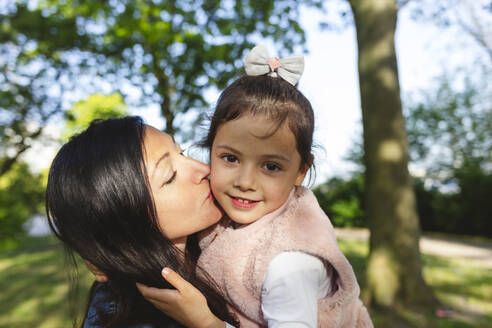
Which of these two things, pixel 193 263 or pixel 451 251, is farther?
pixel 451 251

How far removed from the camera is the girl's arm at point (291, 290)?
1.32 metres

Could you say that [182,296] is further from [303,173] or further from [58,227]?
[303,173]

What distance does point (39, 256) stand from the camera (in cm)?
875

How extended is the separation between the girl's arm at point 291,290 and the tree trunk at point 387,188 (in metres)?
3.25

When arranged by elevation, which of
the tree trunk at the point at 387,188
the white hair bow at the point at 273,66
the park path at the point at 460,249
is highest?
the white hair bow at the point at 273,66

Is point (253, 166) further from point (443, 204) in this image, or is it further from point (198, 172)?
point (443, 204)

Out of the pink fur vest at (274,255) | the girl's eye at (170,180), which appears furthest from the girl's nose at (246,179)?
the girl's eye at (170,180)

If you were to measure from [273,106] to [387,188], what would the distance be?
3.26 metres

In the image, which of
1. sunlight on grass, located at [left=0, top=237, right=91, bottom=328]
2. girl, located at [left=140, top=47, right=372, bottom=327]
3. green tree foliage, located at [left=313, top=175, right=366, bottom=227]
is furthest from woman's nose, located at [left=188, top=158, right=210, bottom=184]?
green tree foliage, located at [left=313, top=175, right=366, bottom=227]

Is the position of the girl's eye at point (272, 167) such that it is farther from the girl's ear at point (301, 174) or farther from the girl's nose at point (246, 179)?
the girl's ear at point (301, 174)

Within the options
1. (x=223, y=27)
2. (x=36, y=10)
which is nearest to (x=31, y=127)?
(x=36, y=10)

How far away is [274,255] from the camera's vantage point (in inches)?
56.7

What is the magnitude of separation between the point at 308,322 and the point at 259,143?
69cm

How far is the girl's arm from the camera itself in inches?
51.9
